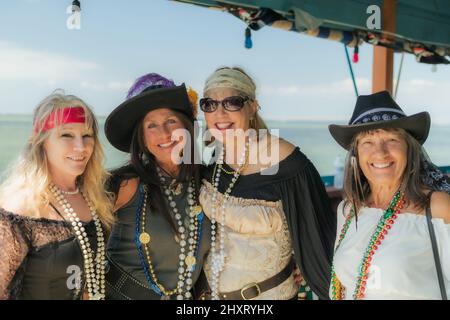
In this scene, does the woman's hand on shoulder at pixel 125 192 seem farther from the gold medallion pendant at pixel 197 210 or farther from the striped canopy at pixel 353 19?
the striped canopy at pixel 353 19

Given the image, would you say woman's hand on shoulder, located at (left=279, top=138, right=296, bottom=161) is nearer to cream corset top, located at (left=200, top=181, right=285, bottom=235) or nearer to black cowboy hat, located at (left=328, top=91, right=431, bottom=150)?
cream corset top, located at (left=200, top=181, right=285, bottom=235)

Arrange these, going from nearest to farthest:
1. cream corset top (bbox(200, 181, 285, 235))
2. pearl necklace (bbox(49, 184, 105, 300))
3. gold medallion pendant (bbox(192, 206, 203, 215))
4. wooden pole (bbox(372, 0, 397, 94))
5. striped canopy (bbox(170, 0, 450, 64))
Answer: pearl necklace (bbox(49, 184, 105, 300)), cream corset top (bbox(200, 181, 285, 235)), gold medallion pendant (bbox(192, 206, 203, 215)), striped canopy (bbox(170, 0, 450, 64)), wooden pole (bbox(372, 0, 397, 94))

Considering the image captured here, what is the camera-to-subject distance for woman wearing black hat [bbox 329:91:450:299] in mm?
1629

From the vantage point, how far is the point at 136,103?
2236 millimetres

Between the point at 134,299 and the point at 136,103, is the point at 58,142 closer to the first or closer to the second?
the point at 136,103

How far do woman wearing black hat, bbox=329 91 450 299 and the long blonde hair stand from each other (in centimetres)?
107

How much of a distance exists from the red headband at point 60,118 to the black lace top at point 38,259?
0.39m

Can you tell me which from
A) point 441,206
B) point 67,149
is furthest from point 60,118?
point 441,206

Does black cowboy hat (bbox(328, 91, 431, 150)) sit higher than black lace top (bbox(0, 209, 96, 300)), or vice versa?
black cowboy hat (bbox(328, 91, 431, 150))

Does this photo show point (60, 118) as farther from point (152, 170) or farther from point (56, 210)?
point (152, 170)

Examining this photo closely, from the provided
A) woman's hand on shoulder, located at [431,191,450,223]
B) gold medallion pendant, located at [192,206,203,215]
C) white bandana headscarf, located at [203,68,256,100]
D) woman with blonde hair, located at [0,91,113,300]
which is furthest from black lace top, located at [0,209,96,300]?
woman's hand on shoulder, located at [431,191,450,223]

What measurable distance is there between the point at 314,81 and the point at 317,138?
13.2 meters

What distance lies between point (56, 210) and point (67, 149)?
0.85 ft

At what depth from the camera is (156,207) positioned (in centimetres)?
226
